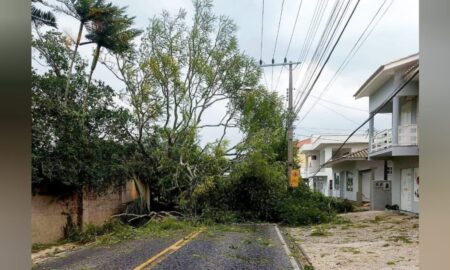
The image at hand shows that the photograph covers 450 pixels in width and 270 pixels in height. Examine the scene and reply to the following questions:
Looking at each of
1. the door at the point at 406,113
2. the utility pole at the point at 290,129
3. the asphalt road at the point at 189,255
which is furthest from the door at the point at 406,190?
the asphalt road at the point at 189,255

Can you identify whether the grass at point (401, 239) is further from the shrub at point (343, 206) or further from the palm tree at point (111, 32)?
the palm tree at point (111, 32)

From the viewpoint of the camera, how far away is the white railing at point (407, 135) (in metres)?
6.60

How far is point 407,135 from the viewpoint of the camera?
6.71 meters

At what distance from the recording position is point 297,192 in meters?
7.15

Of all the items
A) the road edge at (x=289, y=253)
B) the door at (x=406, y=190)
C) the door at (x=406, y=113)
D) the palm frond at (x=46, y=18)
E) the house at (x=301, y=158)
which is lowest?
the road edge at (x=289, y=253)

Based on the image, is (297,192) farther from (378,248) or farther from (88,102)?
(88,102)

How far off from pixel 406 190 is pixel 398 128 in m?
1.26

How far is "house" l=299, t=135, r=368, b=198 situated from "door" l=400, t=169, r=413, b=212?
99.6 inches

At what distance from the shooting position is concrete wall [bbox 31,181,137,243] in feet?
13.9

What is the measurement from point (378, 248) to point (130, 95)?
3.58 m

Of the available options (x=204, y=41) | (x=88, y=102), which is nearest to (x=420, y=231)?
(x=88, y=102)

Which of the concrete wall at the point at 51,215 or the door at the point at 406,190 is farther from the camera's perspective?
the door at the point at 406,190

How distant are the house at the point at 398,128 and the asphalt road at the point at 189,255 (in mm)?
2735

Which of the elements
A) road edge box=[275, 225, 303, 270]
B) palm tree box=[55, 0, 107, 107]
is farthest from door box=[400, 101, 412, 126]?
palm tree box=[55, 0, 107, 107]
